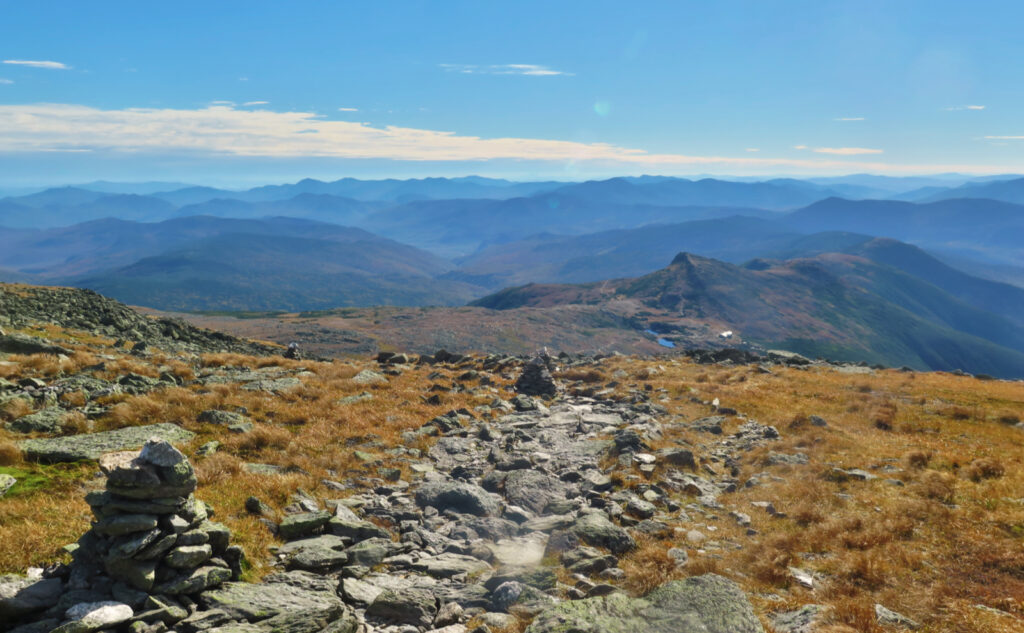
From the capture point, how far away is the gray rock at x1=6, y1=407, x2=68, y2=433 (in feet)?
46.8

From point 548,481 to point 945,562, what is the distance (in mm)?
9795

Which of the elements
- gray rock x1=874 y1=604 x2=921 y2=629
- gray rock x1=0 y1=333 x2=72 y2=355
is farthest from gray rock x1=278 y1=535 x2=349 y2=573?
gray rock x1=0 y1=333 x2=72 y2=355

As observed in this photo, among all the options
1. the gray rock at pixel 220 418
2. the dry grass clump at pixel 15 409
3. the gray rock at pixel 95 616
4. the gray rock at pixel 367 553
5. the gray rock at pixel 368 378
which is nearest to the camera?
the gray rock at pixel 95 616

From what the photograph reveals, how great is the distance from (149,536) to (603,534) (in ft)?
30.7

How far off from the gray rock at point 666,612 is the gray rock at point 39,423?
1526 cm

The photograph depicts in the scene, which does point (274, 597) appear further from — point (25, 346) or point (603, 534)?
point (25, 346)

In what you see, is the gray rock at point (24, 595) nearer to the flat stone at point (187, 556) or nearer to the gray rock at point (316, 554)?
the flat stone at point (187, 556)

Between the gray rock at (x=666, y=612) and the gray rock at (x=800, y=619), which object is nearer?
the gray rock at (x=666, y=612)

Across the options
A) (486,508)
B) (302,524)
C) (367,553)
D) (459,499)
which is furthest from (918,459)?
(302,524)

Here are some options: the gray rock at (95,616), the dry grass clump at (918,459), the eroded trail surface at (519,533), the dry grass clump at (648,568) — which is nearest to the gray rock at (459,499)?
the eroded trail surface at (519,533)

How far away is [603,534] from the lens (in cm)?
1226

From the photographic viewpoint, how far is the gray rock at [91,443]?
12188 millimetres

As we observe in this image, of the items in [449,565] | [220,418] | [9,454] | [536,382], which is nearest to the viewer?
A: [449,565]

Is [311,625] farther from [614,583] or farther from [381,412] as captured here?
[381,412]
